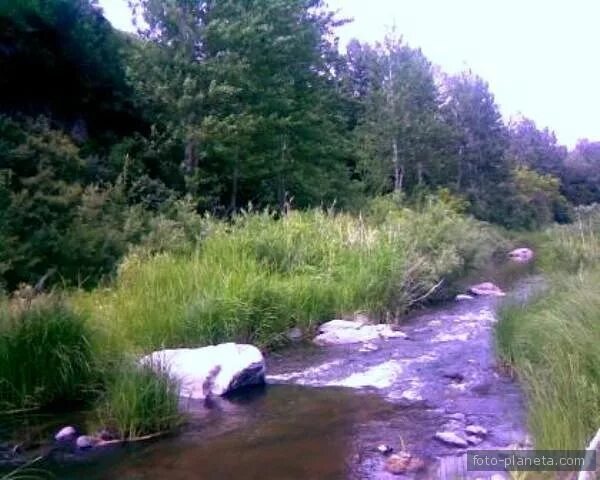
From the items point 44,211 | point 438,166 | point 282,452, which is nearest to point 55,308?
point 282,452

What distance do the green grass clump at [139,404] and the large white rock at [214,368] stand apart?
0.79 m

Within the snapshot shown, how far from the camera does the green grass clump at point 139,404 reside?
569 centimetres

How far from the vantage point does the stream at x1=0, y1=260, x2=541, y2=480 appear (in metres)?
5.12

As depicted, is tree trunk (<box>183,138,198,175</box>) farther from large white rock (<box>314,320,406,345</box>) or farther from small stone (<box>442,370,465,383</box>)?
small stone (<box>442,370,465,383</box>)

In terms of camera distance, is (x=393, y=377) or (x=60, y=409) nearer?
(x=60, y=409)

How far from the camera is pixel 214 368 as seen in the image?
7262mm

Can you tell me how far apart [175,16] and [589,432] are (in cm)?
1466

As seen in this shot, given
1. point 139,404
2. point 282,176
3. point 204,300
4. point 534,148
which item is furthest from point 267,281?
point 534,148

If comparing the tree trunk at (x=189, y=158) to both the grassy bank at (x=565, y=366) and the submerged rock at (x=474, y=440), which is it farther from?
the submerged rock at (x=474, y=440)

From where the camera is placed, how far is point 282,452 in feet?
18.0

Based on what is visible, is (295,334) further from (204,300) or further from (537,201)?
(537,201)

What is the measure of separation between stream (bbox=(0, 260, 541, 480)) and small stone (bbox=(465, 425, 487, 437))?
0.20ft

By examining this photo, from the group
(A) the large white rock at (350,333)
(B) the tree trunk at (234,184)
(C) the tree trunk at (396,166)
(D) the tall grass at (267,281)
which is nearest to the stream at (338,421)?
(A) the large white rock at (350,333)

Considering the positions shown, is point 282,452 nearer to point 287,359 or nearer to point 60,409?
point 60,409
